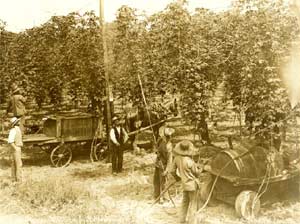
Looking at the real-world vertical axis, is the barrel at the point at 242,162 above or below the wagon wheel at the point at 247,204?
above

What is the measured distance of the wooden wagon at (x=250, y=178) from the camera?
8797mm

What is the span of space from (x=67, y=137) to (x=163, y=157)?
463cm

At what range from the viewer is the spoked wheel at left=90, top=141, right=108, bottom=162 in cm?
1430

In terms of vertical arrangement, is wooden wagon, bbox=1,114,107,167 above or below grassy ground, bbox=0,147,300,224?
above

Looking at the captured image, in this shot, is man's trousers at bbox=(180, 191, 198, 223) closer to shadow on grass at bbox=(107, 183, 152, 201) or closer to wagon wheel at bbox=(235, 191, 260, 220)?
wagon wheel at bbox=(235, 191, 260, 220)

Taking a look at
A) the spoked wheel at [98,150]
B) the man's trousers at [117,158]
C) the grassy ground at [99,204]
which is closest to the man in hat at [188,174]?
the grassy ground at [99,204]

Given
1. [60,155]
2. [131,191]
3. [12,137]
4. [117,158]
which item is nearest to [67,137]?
[60,155]

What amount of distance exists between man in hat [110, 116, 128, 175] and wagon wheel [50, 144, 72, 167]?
1741 millimetres

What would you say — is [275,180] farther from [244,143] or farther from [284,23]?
[284,23]

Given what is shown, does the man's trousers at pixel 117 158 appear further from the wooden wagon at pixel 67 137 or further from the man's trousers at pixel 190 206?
the man's trousers at pixel 190 206

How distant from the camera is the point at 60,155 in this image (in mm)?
13617

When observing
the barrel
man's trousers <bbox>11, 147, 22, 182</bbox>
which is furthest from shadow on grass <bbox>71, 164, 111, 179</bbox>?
the barrel

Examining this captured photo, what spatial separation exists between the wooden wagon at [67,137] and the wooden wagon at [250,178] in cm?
545

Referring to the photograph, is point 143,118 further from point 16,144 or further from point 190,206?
point 190,206
